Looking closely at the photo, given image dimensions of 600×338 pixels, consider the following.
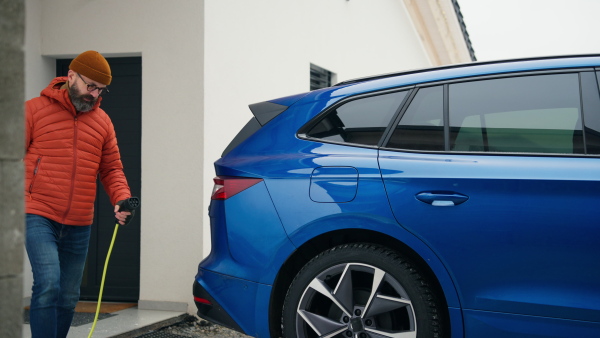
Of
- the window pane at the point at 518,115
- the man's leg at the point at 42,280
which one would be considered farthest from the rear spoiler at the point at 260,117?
the man's leg at the point at 42,280

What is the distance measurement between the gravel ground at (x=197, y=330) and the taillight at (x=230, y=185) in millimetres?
2430

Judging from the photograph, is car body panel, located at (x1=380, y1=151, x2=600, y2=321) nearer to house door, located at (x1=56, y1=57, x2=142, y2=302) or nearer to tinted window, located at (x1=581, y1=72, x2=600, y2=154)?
tinted window, located at (x1=581, y1=72, x2=600, y2=154)

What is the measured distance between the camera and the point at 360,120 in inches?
154

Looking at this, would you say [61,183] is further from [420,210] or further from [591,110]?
[591,110]

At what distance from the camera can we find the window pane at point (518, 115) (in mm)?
3566

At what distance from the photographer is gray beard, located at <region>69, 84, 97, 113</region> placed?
4270mm

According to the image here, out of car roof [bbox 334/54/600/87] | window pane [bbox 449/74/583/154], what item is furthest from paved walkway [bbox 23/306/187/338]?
window pane [bbox 449/74/583/154]

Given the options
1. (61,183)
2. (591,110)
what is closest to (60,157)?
(61,183)

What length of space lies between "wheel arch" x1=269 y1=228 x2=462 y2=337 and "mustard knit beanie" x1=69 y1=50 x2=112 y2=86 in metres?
1.53

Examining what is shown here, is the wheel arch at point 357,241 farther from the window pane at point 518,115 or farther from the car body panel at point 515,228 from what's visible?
the window pane at point 518,115

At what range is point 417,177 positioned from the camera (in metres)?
3.61

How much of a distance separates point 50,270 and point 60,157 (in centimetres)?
66

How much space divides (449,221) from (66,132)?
2.23 metres

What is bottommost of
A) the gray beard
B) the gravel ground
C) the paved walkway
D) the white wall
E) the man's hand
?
the gravel ground
